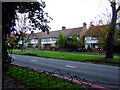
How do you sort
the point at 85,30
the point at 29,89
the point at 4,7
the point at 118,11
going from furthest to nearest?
the point at 85,30, the point at 118,11, the point at 29,89, the point at 4,7

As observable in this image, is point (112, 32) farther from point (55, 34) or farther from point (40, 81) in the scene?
point (55, 34)

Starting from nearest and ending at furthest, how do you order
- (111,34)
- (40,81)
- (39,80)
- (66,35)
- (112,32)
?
(40,81), (39,80), (112,32), (111,34), (66,35)

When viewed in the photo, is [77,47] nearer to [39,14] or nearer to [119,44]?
→ [119,44]

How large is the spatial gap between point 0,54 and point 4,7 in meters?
0.72

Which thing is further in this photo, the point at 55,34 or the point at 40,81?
the point at 55,34

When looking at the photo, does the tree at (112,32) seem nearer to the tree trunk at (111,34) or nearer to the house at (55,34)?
the tree trunk at (111,34)

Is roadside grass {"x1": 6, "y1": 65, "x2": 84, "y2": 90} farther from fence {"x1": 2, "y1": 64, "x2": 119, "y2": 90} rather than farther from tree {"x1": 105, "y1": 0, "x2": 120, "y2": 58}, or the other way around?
tree {"x1": 105, "y1": 0, "x2": 120, "y2": 58}

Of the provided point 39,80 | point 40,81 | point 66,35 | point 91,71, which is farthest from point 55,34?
point 40,81

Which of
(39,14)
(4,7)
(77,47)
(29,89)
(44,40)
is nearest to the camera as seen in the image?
(4,7)

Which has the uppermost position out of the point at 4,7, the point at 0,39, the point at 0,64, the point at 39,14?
the point at 39,14

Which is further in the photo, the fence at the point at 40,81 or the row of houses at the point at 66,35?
the row of houses at the point at 66,35

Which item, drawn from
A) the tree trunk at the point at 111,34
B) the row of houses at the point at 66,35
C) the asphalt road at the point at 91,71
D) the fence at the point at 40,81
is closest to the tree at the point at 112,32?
the tree trunk at the point at 111,34

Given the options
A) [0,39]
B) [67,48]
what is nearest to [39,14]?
[0,39]

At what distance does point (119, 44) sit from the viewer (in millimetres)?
26953
